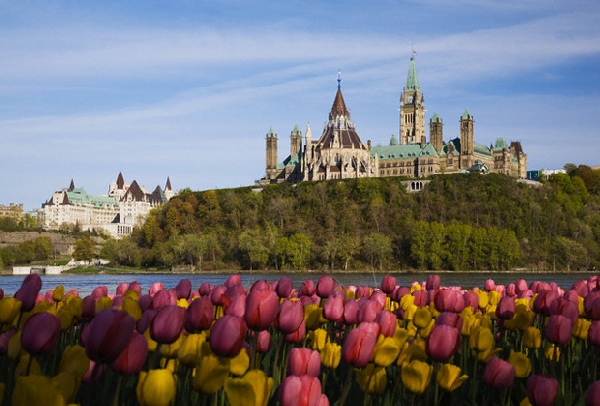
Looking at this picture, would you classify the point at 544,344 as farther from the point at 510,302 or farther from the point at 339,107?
the point at 339,107

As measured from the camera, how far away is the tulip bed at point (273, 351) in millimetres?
3100

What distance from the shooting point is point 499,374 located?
3.91m

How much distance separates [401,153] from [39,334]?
155 metres

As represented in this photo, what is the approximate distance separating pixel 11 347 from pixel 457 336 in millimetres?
2254

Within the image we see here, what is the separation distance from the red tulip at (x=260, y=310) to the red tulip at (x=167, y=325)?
1.25ft

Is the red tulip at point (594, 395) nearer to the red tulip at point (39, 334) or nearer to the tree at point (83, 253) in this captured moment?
the red tulip at point (39, 334)

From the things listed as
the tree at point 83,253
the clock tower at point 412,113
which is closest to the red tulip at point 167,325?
the tree at point 83,253

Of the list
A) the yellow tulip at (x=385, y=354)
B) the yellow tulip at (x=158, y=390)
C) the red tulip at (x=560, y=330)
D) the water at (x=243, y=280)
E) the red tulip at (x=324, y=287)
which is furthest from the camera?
the water at (x=243, y=280)

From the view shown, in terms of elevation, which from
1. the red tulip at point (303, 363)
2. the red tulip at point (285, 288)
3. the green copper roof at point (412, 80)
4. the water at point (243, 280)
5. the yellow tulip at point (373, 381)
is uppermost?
the green copper roof at point (412, 80)

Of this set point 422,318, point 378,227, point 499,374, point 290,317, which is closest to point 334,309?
point 422,318

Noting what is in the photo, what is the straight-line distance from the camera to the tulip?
11.2 feet

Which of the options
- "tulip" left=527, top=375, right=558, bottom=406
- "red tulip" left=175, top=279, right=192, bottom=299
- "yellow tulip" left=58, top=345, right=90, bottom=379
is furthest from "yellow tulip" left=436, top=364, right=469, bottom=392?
"red tulip" left=175, top=279, right=192, bottom=299

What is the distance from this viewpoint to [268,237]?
96500 mm

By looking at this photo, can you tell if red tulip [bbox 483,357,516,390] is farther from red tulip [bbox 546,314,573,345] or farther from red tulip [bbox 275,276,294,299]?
red tulip [bbox 275,276,294,299]
